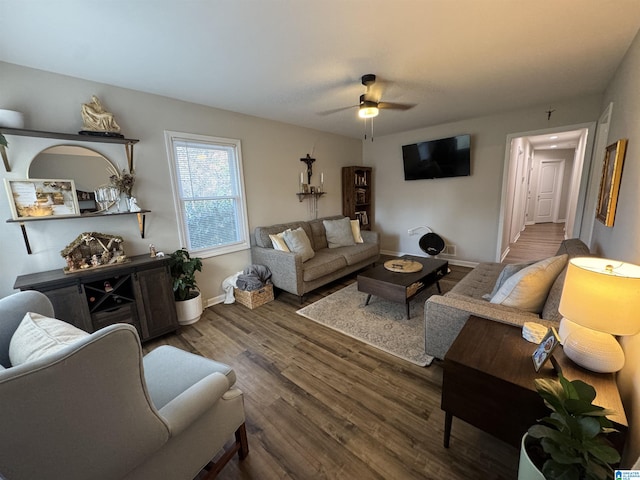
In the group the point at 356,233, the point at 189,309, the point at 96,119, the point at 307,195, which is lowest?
the point at 189,309

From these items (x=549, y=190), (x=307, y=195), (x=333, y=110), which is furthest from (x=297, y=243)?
(x=549, y=190)

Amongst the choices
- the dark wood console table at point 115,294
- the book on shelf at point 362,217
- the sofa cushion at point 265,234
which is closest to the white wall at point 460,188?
the book on shelf at point 362,217

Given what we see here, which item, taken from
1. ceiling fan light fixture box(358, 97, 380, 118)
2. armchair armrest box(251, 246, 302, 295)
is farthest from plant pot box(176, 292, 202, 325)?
ceiling fan light fixture box(358, 97, 380, 118)

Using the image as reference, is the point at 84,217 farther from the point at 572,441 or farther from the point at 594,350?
the point at 594,350

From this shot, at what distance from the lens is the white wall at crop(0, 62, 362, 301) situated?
2.08 m

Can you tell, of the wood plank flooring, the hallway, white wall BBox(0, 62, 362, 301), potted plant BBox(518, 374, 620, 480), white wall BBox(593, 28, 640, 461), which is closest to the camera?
potted plant BBox(518, 374, 620, 480)

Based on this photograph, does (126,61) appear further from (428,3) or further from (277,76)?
(428,3)

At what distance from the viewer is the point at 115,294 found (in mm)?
2365

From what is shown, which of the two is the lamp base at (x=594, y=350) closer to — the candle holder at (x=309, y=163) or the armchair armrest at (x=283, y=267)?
the armchair armrest at (x=283, y=267)

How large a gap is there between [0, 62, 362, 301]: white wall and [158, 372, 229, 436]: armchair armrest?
7.17 ft

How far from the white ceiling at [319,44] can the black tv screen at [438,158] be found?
1.29 m

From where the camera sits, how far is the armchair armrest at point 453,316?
61.6 inches

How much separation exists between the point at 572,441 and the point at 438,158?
439 cm

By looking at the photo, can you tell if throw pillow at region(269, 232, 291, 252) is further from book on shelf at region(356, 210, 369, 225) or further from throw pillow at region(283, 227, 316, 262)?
book on shelf at region(356, 210, 369, 225)
